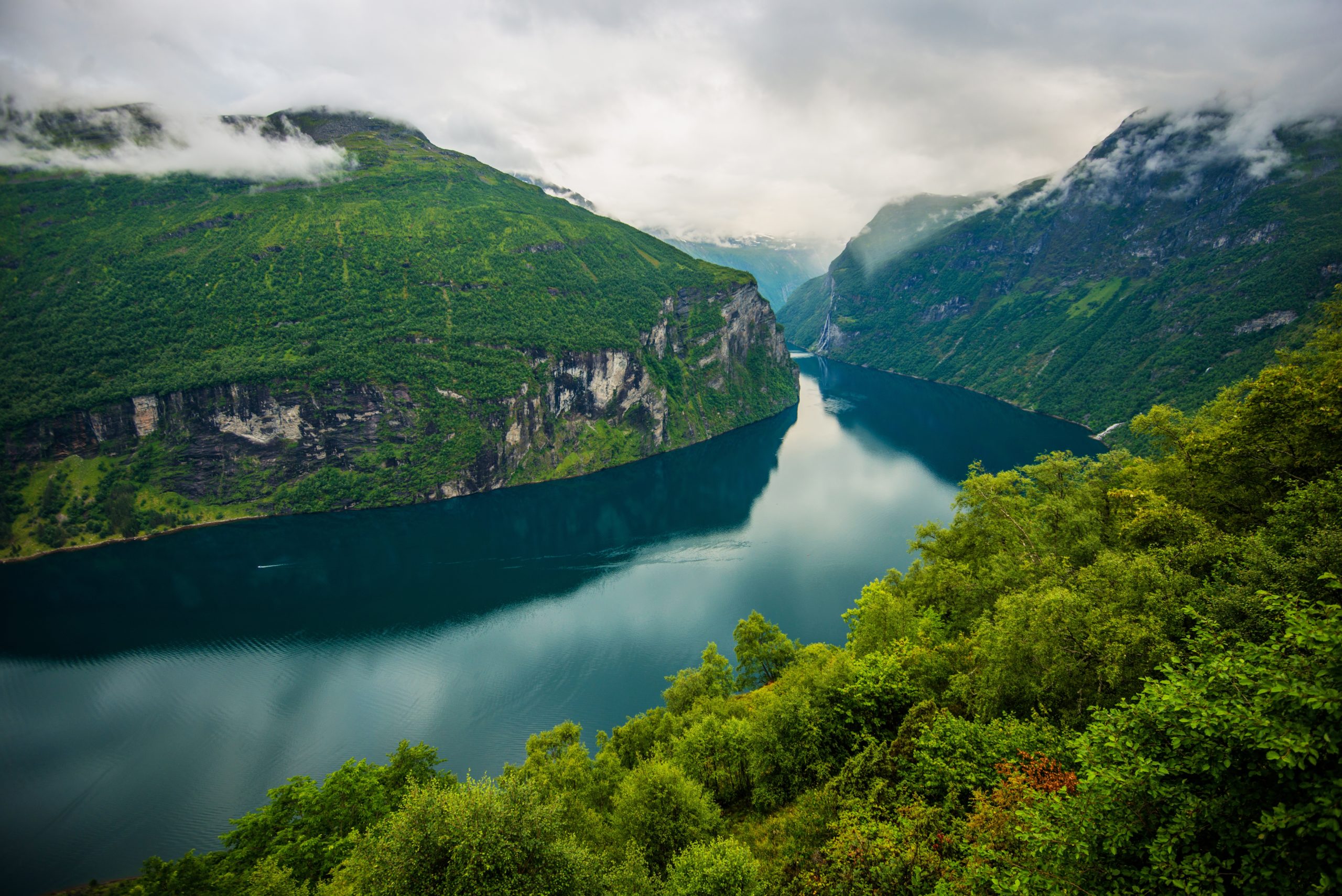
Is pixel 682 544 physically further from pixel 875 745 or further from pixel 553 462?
pixel 875 745

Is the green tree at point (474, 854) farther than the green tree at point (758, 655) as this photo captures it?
No

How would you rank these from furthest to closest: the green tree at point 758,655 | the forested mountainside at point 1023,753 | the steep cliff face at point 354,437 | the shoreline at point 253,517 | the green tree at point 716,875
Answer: the steep cliff face at point 354,437, the shoreline at point 253,517, the green tree at point 758,655, the green tree at point 716,875, the forested mountainside at point 1023,753

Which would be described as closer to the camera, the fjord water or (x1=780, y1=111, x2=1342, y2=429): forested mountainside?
the fjord water

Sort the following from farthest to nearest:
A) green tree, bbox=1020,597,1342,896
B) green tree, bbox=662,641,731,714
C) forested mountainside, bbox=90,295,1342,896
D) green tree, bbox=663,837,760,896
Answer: green tree, bbox=662,641,731,714 < green tree, bbox=663,837,760,896 < forested mountainside, bbox=90,295,1342,896 < green tree, bbox=1020,597,1342,896

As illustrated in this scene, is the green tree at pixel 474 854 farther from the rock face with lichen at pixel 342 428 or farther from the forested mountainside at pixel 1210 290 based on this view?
the forested mountainside at pixel 1210 290

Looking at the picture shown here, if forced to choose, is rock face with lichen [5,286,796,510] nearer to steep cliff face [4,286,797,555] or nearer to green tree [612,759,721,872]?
steep cliff face [4,286,797,555]

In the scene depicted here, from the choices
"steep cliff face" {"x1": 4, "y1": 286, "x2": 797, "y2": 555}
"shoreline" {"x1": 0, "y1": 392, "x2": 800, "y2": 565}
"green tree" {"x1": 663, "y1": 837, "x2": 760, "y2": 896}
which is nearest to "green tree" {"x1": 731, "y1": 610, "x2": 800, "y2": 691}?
"green tree" {"x1": 663, "y1": 837, "x2": 760, "y2": 896}

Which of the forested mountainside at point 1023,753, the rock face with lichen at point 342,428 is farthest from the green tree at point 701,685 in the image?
the rock face with lichen at point 342,428
